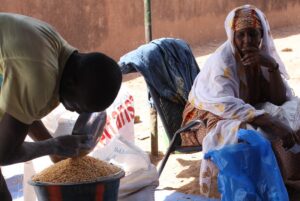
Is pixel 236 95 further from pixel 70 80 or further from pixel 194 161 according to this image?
pixel 70 80

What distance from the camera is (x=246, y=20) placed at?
4133mm

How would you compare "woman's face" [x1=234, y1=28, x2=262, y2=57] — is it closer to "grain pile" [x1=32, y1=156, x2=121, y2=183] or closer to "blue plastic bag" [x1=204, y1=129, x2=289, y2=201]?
"blue plastic bag" [x1=204, y1=129, x2=289, y2=201]

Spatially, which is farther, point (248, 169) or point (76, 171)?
point (248, 169)

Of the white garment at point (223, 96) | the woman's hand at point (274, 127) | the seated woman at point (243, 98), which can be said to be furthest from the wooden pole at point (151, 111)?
the woman's hand at point (274, 127)

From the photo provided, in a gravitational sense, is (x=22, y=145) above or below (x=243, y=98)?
above

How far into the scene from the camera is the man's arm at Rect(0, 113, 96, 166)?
2330mm

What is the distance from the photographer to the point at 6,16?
8.11 feet

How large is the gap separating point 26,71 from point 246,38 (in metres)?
2.17

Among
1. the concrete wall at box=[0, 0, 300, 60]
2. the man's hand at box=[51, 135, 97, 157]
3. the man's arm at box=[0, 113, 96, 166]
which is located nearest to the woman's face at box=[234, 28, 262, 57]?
the man's hand at box=[51, 135, 97, 157]

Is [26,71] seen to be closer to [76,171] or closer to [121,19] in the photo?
[76,171]

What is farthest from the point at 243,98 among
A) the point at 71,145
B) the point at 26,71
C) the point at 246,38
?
the point at 26,71

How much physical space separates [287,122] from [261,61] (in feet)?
1.47

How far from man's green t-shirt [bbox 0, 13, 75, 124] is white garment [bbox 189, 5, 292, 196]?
167 cm

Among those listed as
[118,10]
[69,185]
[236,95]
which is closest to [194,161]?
[236,95]
